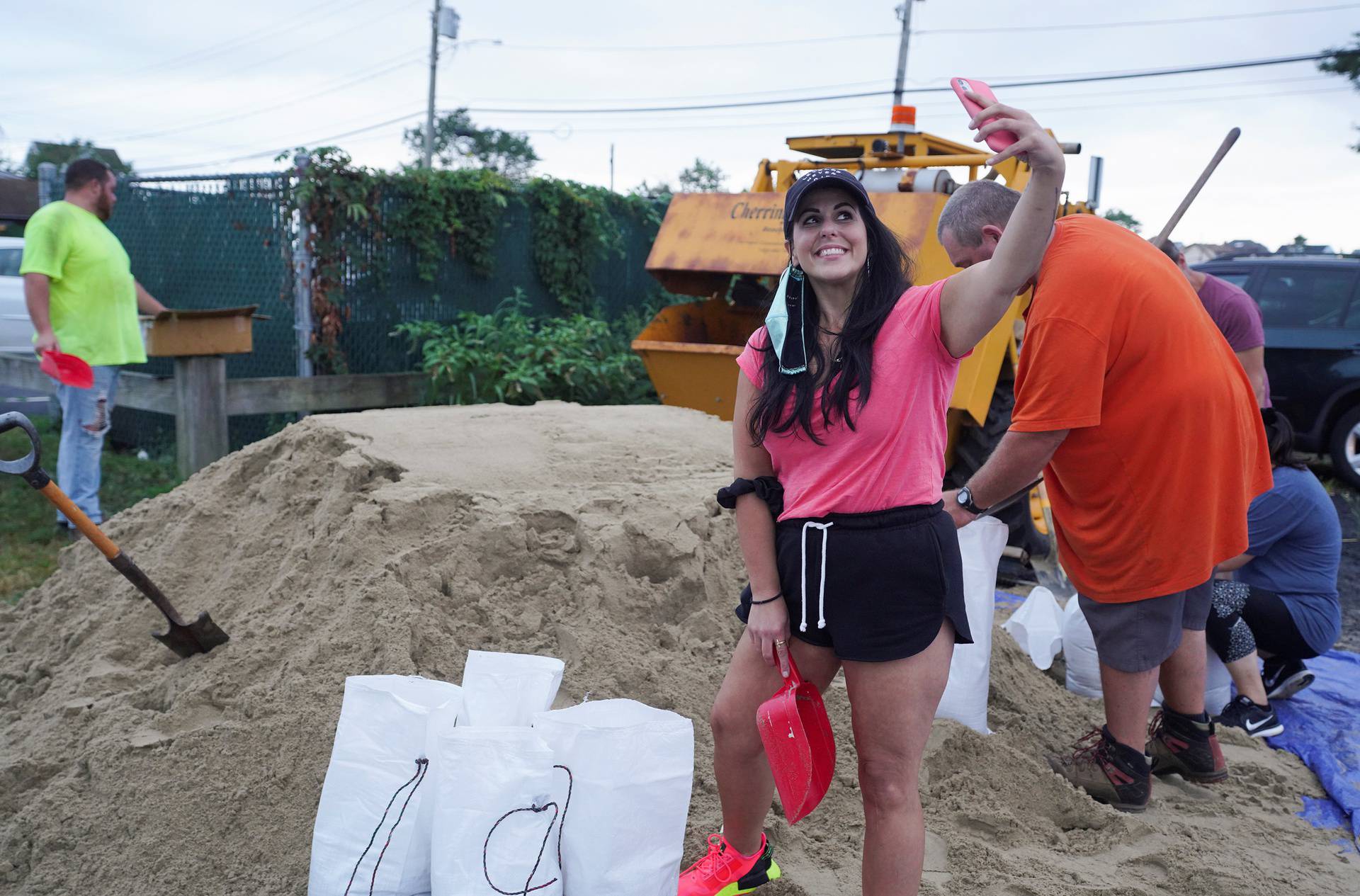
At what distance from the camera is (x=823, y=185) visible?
2.12 metres

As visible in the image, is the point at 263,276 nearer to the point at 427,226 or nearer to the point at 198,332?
the point at 427,226

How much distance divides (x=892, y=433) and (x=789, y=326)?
31 centimetres

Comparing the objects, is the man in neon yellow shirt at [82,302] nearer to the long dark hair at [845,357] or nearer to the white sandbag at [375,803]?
the white sandbag at [375,803]

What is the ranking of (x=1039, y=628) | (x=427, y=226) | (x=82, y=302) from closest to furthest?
1. (x=1039, y=628)
2. (x=82, y=302)
3. (x=427, y=226)

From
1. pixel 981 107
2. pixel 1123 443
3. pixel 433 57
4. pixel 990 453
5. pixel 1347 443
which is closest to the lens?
pixel 981 107

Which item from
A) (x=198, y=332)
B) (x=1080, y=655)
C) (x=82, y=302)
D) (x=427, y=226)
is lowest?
(x=1080, y=655)

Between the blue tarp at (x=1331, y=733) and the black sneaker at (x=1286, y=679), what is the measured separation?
4cm

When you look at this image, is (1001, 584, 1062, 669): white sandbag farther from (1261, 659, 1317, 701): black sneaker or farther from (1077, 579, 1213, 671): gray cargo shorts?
(1077, 579, 1213, 671): gray cargo shorts

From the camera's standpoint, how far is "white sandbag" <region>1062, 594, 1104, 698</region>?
3.94 metres

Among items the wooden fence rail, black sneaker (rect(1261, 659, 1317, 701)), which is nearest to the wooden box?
the wooden fence rail

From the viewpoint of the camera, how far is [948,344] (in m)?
2.03

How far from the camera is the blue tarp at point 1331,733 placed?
325 cm

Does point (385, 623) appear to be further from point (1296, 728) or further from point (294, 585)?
point (1296, 728)

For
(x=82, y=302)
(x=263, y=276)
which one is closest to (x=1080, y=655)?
(x=82, y=302)
